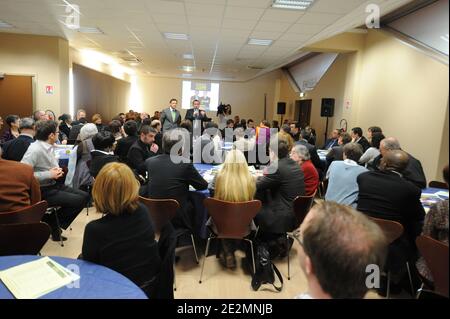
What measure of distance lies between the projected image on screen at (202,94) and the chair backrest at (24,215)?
13.0m

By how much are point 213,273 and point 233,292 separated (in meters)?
0.37

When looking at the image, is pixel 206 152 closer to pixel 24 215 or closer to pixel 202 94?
pixel 24 215

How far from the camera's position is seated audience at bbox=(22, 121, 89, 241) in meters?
3.22

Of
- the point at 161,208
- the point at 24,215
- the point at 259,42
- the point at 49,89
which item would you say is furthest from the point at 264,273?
the point at 49,89

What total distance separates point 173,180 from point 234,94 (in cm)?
1319

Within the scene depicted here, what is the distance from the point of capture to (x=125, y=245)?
1666 millimetres

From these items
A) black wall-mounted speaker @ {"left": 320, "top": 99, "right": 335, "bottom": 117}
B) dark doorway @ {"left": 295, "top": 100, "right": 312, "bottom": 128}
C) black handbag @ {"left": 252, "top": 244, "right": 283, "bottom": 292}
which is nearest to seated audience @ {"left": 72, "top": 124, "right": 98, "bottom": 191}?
black handbag @ {"left": 252, "top": 244, "right": 283, "bottom": 292}

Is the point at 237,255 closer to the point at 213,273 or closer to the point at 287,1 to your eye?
the point at 213,273

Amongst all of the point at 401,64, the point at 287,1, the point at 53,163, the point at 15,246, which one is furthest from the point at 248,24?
the point at 15,246

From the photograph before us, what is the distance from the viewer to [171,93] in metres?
15.4

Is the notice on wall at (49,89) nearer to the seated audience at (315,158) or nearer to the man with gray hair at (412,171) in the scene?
the seated audience at (315,158)

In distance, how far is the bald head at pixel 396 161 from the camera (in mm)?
2531

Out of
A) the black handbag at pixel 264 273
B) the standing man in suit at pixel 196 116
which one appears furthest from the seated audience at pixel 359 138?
the black handbag at pixel 264 273

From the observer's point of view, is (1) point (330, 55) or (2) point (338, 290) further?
(1) point (330, 55)
